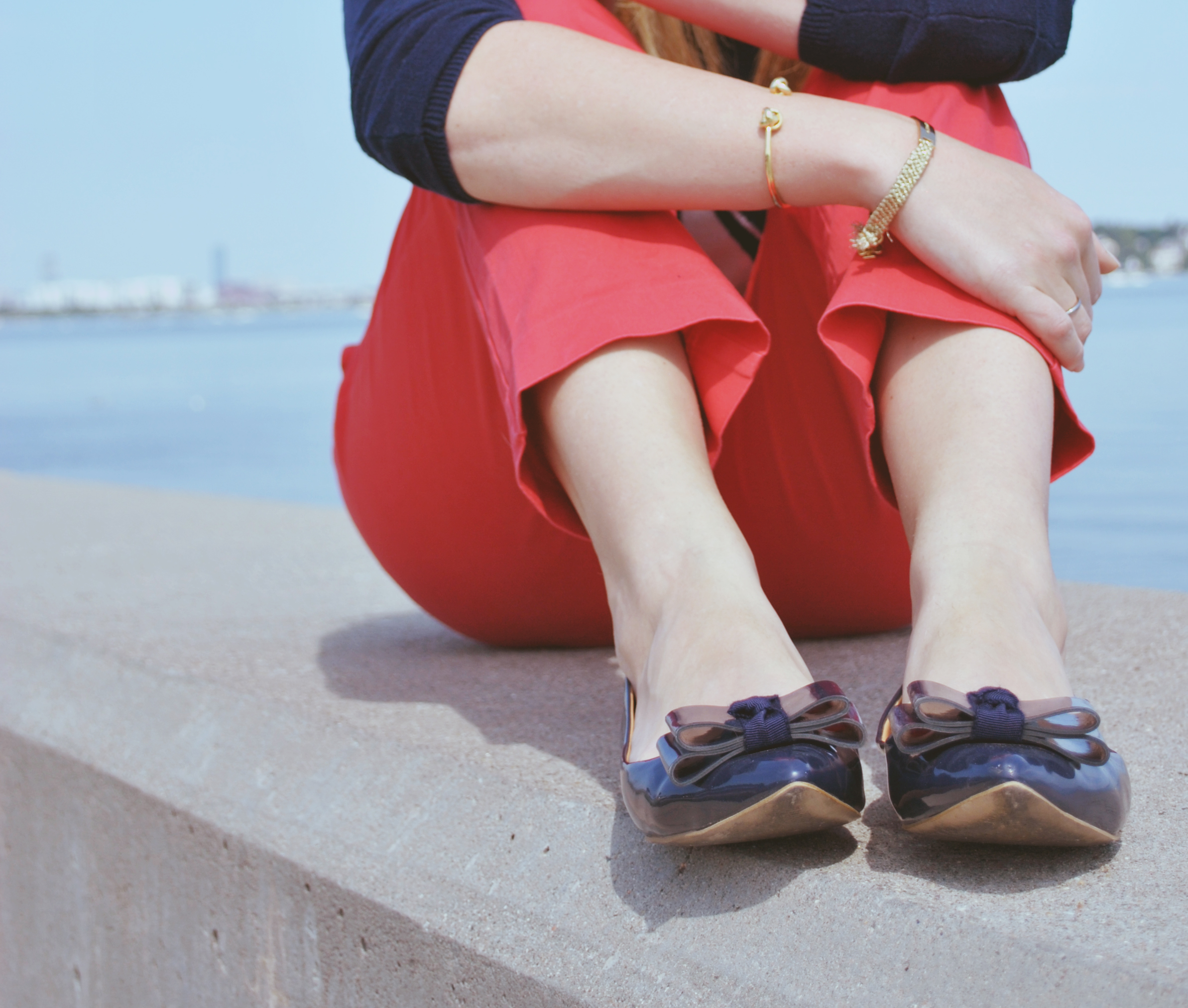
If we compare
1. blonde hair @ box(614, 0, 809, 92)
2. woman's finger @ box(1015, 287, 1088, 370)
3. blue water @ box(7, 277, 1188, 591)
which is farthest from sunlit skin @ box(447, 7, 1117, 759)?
blue water @ box(7, 277, 1188, 591)

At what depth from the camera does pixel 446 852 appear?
751 millimetres

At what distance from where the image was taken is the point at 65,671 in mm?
1184

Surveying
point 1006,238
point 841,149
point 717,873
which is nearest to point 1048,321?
point 1006,238

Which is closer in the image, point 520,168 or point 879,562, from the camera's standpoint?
point 520,168

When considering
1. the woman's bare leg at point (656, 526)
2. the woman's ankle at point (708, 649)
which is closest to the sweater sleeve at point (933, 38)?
the woman's bare leg at point (656, 526)

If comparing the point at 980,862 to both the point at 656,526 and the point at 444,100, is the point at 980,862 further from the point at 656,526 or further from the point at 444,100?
the point at 444,100

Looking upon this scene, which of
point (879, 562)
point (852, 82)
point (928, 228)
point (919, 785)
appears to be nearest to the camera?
point (919, 785)

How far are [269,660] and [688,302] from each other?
2.10 feet

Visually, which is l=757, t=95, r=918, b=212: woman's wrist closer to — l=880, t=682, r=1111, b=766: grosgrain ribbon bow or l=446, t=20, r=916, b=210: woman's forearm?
l=446, t=20, r=916, b=210: woman's forearm

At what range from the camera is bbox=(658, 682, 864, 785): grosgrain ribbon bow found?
0.56 meters

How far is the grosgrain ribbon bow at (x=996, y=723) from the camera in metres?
0.54

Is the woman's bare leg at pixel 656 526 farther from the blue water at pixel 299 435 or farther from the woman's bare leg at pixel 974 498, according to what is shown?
the blue water at pixel 299 435

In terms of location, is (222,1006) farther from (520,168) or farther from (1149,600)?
(1149,600)

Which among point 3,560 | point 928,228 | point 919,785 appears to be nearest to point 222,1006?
point 919,785
